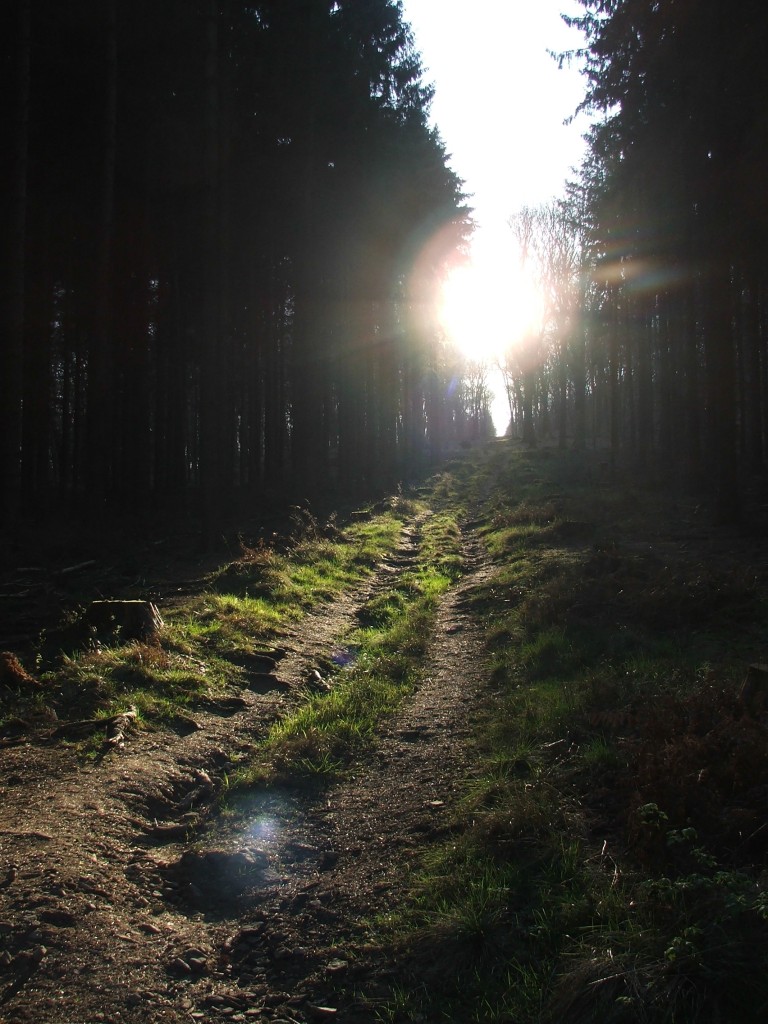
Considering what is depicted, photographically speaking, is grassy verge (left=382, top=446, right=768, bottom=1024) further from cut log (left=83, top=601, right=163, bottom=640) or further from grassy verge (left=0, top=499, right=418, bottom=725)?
cut log (left=83, top=601, right=163, bottom=640)

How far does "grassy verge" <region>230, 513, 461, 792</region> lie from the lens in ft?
18.0

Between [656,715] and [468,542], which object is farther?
[468,542]

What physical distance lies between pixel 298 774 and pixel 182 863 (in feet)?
4.43

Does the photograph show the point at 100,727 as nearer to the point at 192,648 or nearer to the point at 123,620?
the point at 192,648

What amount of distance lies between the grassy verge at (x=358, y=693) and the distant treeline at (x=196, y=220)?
5.27 m

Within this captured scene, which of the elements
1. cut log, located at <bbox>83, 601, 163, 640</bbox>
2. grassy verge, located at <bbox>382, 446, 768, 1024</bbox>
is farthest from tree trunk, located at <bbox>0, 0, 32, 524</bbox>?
grassy verge, located at <bbox>382, 446, 768, 1024</bbox>

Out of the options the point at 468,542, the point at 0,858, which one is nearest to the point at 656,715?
the point at 0,858

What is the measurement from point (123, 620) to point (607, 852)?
6.00 m

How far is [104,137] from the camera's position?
1516 cm

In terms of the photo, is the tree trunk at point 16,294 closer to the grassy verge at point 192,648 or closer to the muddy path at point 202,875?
the grassy verge at point 192,648

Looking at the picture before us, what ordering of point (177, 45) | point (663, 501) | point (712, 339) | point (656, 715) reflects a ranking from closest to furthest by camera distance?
point (656, 715) → point (712, 339) → point (177, 45) → point (663, 501)

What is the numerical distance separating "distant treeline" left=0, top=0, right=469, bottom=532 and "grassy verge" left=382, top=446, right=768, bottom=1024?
10104 millimetres

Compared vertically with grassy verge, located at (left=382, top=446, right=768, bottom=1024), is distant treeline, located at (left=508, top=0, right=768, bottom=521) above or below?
above

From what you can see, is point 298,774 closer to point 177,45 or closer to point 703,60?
point 703,60
